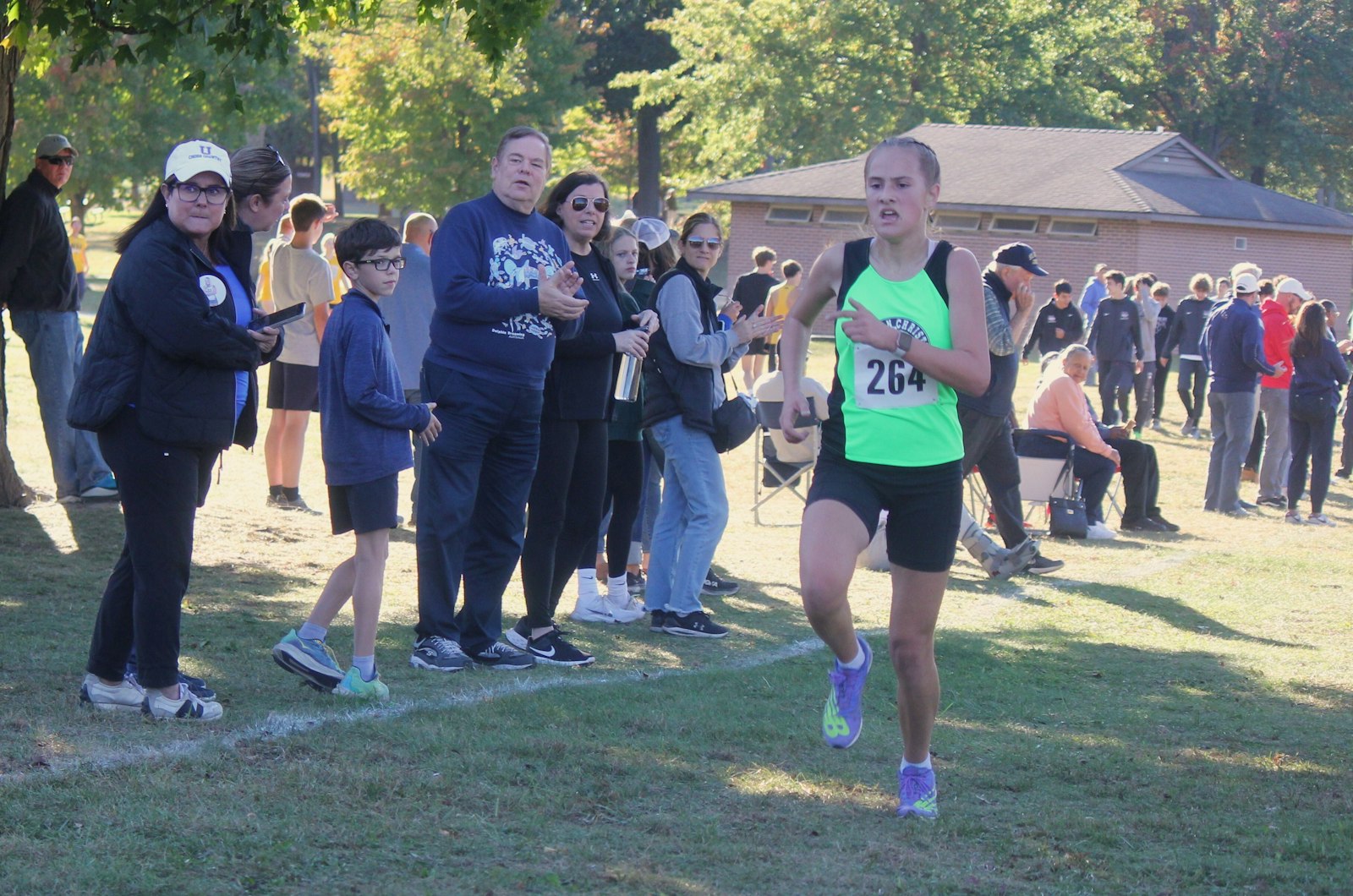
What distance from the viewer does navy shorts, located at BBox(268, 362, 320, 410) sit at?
36.1 ft

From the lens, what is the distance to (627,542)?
8.31 metres

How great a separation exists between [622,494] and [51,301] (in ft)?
14.9

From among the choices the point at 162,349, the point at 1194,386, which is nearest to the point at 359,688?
the point at 162,349

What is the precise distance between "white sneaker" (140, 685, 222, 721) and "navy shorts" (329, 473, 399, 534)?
32.2 inches

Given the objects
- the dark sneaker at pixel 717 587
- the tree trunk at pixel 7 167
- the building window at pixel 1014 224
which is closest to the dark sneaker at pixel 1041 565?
the dark sneaker at pixel 717 587

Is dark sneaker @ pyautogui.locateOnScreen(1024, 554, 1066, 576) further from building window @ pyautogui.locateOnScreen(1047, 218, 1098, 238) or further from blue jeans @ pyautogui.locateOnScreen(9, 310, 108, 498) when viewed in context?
building window @ pyautogui.locateOnScreen(1047, 218, 1098, 238)

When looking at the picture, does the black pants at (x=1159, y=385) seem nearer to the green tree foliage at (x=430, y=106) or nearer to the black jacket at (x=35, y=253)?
the black jacket at (x=35, y=253)

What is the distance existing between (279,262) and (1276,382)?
988cm

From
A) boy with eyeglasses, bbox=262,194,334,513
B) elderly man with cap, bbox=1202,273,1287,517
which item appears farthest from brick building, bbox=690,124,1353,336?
boy with eyeglasses, bbox=262,194,334,513

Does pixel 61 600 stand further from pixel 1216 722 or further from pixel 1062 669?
pixel 1216 722

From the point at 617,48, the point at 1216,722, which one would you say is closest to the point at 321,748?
the point at 1216,722

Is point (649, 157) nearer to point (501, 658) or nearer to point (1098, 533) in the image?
point (1098, 533)

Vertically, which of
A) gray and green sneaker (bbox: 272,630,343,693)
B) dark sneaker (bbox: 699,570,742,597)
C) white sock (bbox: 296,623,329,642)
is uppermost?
white sock (bbox: 296,623,329,642)

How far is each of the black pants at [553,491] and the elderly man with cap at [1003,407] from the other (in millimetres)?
2975
